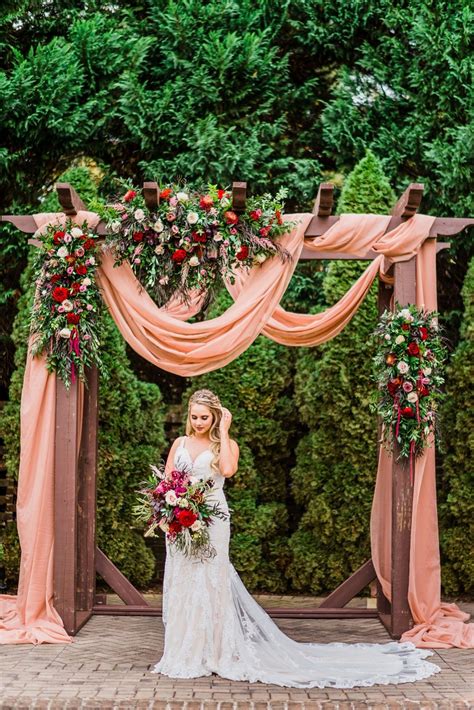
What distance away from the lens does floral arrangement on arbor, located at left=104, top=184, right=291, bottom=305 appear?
6176mm

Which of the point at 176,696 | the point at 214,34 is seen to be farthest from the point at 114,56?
the point at 176,696

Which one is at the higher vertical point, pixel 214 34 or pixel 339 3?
pixel 339 3

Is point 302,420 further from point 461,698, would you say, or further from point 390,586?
point 461,698

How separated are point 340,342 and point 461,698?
4.18 meters

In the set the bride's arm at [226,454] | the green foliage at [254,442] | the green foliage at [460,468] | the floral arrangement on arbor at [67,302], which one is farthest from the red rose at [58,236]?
the green foliage at [460,468]

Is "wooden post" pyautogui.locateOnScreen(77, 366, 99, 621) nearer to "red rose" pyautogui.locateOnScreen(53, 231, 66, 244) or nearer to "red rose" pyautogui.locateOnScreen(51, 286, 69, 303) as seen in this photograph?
"red rose" pyautogui.locateOnScreen(51, 286, 69, 303)

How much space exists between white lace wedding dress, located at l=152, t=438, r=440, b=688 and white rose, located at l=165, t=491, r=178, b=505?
39 centimetres

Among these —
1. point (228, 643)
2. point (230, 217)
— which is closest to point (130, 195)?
point (230, 217)

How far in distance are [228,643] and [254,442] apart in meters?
3.56

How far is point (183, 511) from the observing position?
5266 mm

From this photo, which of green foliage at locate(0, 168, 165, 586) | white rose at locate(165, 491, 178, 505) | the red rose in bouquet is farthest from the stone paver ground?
green foliage at locate(0, 168, 165, 586)

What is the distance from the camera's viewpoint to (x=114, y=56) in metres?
9.69

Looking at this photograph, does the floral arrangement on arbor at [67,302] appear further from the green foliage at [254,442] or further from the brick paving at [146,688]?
the green foliage at [254,442]

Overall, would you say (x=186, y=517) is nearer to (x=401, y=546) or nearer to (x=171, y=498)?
(x=171, y=498)
